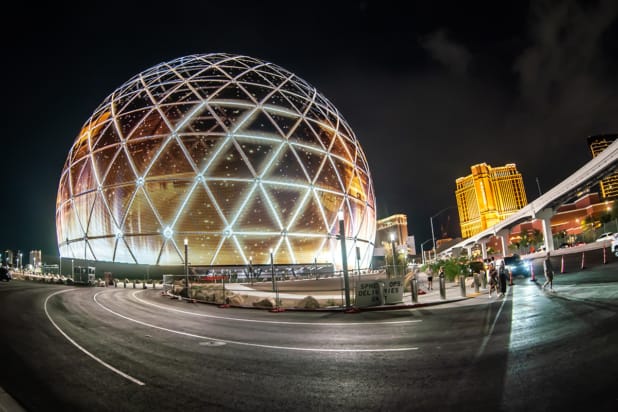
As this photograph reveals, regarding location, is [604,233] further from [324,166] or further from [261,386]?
[261,386]

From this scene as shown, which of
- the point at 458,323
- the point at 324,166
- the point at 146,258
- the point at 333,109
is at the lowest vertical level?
the point at 458,323

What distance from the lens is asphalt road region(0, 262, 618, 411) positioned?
4215mm

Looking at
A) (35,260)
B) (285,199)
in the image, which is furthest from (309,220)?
(35,260)

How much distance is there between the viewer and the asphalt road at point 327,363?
4.21m

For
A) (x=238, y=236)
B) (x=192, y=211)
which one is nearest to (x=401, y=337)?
(x=238, y=236)

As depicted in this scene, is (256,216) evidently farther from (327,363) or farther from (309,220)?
(327,363)

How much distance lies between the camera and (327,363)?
6.03 m

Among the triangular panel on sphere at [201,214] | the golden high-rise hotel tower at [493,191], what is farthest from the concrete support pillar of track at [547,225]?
the golden high-rise hotel tower at [493,191]

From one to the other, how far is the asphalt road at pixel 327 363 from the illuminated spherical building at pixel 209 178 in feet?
55.0

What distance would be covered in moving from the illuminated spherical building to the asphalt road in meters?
16.8

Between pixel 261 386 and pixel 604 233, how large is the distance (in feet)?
180

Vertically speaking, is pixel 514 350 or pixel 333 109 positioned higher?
pixel 333 109

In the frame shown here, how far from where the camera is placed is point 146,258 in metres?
28.8

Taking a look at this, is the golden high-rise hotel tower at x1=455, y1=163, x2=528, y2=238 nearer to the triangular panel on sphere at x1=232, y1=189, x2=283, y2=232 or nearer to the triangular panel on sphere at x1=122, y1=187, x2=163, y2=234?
the triangular panel on sphere at x1=232, y1=189, x2=283, y2=232
